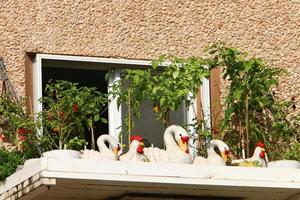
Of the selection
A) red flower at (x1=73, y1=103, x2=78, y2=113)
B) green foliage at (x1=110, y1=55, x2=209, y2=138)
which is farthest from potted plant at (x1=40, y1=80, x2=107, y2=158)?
green foliage at (x1=110, y1=55, x2=209, y2=138)

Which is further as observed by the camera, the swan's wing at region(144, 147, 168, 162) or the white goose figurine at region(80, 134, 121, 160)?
the swan's wing at region(144, 147, 168, 162)

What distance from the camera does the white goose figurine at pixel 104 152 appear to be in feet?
46.0

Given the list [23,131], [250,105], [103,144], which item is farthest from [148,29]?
[103,144]

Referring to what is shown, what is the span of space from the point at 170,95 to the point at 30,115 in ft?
4.41

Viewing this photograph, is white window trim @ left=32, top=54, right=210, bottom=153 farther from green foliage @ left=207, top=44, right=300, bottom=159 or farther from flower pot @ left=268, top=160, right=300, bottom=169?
flower pot @ left=268, top=160, right=300, bottom=169

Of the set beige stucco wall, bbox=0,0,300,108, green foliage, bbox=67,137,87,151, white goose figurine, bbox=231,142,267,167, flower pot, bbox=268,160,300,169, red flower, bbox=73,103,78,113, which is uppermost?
beige stucco wall, bbox=0,0,300,108

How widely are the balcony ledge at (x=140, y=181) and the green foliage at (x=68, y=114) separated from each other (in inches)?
37.0

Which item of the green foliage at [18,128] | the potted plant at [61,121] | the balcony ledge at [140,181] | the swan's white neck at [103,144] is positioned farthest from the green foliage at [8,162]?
the swan's white neck at [103,144]

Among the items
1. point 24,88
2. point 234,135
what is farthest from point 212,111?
point 24,88

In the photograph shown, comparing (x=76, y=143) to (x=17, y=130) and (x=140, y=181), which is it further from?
(x=140, y=181)

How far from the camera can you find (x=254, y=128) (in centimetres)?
1588

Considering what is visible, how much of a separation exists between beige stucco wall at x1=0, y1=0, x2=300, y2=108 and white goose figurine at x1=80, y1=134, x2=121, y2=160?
158cm

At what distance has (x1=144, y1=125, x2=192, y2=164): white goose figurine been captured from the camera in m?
14.2

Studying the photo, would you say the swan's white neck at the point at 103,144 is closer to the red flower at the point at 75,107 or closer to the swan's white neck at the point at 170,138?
the swan's white neck at the point at 170,138
